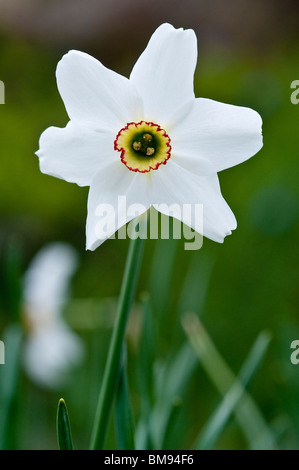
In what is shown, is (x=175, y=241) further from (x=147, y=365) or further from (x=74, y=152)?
(x=74, y=152)

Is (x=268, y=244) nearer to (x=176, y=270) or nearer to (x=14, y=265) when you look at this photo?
(x=176, y=270)

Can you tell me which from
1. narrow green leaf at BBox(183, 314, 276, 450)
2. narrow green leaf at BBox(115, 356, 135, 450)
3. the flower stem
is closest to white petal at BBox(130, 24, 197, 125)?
the flower stem

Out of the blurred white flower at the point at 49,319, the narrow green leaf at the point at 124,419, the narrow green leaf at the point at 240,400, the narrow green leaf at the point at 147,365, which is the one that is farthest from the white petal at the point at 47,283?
the narrow green leaf at the point at 124,419

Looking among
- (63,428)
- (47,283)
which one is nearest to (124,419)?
(63,428)

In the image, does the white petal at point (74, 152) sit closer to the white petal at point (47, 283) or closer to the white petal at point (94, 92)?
the white petal at point (94, 92)

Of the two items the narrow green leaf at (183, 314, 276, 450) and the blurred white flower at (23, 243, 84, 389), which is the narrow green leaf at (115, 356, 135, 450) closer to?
the narrow green leaf at (183, 314, 276, 450)
